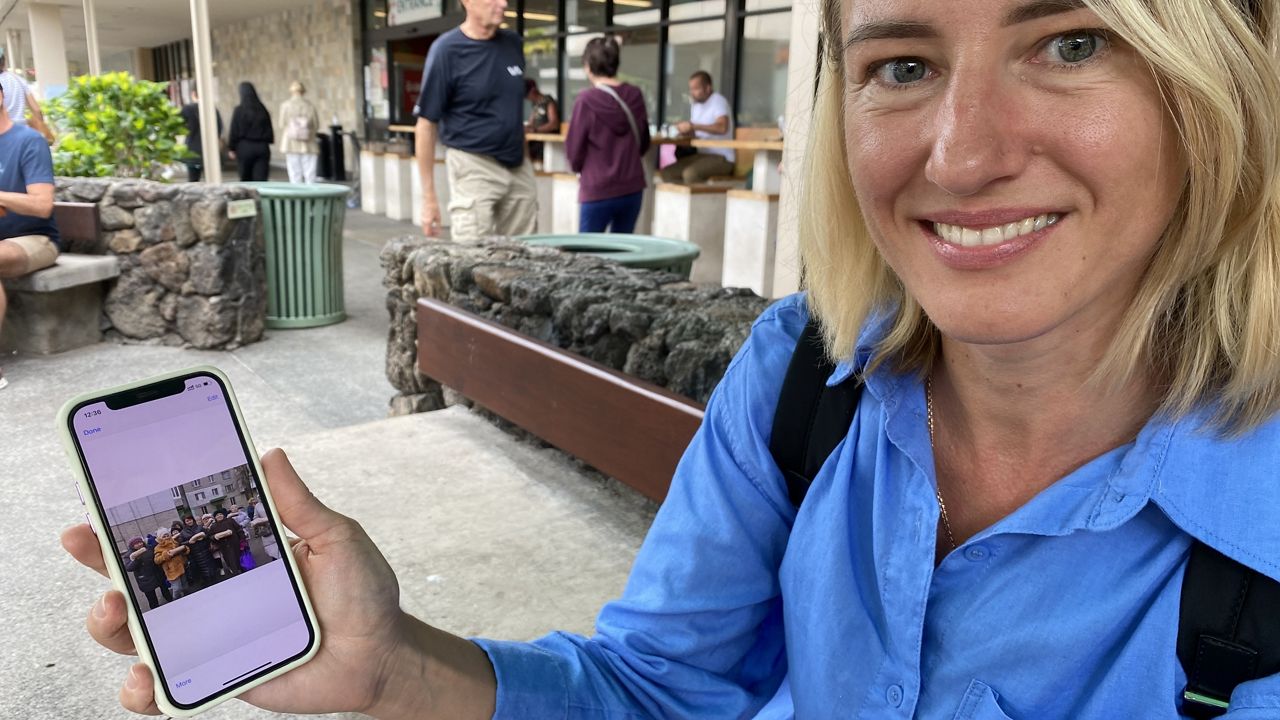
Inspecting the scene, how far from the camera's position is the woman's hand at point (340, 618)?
0.96 meters

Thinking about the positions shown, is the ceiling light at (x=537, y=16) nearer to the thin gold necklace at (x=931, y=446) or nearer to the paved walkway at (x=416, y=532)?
the paved walkway at (x=416, y=532)

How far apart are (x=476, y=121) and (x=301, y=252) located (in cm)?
213

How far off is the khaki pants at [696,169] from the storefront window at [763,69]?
107 centimetres

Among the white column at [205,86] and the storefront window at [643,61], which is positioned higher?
the storefront window at [643,61]

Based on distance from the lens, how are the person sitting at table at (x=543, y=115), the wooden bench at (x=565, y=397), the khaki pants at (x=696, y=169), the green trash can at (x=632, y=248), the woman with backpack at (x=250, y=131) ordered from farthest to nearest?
the woman with backpack at (x=250, y=131), the person sitting at table at (x=543, y=115), the khaki pants at (x=696, y=169), the green trash can at (x=632, y=248), the wooden bench at (x=565, y=397)

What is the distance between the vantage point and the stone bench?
517 cm

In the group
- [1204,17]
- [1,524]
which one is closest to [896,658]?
[1204,17]

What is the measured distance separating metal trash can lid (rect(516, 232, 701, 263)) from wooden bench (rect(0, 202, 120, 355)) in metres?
2.79

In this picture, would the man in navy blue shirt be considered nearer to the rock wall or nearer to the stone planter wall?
the rock wall

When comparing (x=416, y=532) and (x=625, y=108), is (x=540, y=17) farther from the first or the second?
(x=416, y=532)

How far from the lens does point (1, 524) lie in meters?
2.91

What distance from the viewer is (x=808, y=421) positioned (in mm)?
1150

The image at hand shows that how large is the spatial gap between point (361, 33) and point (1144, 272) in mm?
17353

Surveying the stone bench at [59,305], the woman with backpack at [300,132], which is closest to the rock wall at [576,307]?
the stone bench at [59,305]
